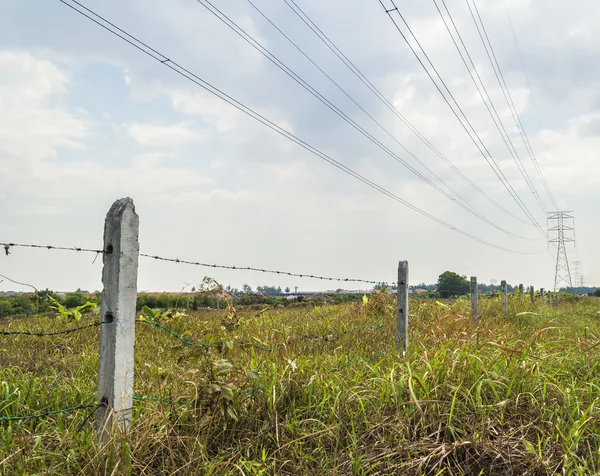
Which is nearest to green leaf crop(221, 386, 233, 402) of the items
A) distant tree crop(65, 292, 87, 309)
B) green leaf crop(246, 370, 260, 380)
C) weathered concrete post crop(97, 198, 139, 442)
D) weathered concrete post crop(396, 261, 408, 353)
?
green leaf crop(246, 370, 260, 380)

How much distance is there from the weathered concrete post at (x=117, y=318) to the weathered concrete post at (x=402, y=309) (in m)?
3.54

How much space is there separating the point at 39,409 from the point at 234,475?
2.01 m

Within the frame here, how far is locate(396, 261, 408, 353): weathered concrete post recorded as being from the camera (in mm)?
5453

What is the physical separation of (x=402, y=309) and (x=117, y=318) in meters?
3.75

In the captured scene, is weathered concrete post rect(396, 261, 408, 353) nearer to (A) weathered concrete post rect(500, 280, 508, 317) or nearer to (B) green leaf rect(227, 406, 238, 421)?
(B) green leaf rect(227, 406, 238, 421)

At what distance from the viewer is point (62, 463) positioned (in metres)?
2.46

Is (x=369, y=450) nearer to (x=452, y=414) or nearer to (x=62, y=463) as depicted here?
(x=452, y=414)

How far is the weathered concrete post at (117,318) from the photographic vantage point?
8.51ft

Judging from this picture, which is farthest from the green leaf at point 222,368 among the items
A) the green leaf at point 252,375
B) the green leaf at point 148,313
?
the green leaf at point 148,313

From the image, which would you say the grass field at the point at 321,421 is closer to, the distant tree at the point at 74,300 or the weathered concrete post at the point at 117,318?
the weathered concrete post at the point at 117,318

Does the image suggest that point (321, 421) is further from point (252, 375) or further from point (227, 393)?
point (227, 393)

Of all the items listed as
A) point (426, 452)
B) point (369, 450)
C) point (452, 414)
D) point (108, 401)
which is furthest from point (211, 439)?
point (452, 414)

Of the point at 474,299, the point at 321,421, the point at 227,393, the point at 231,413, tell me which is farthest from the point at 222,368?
the point at 474,299

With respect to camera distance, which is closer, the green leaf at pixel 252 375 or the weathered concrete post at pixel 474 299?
the green leaf at pixel 252 375
